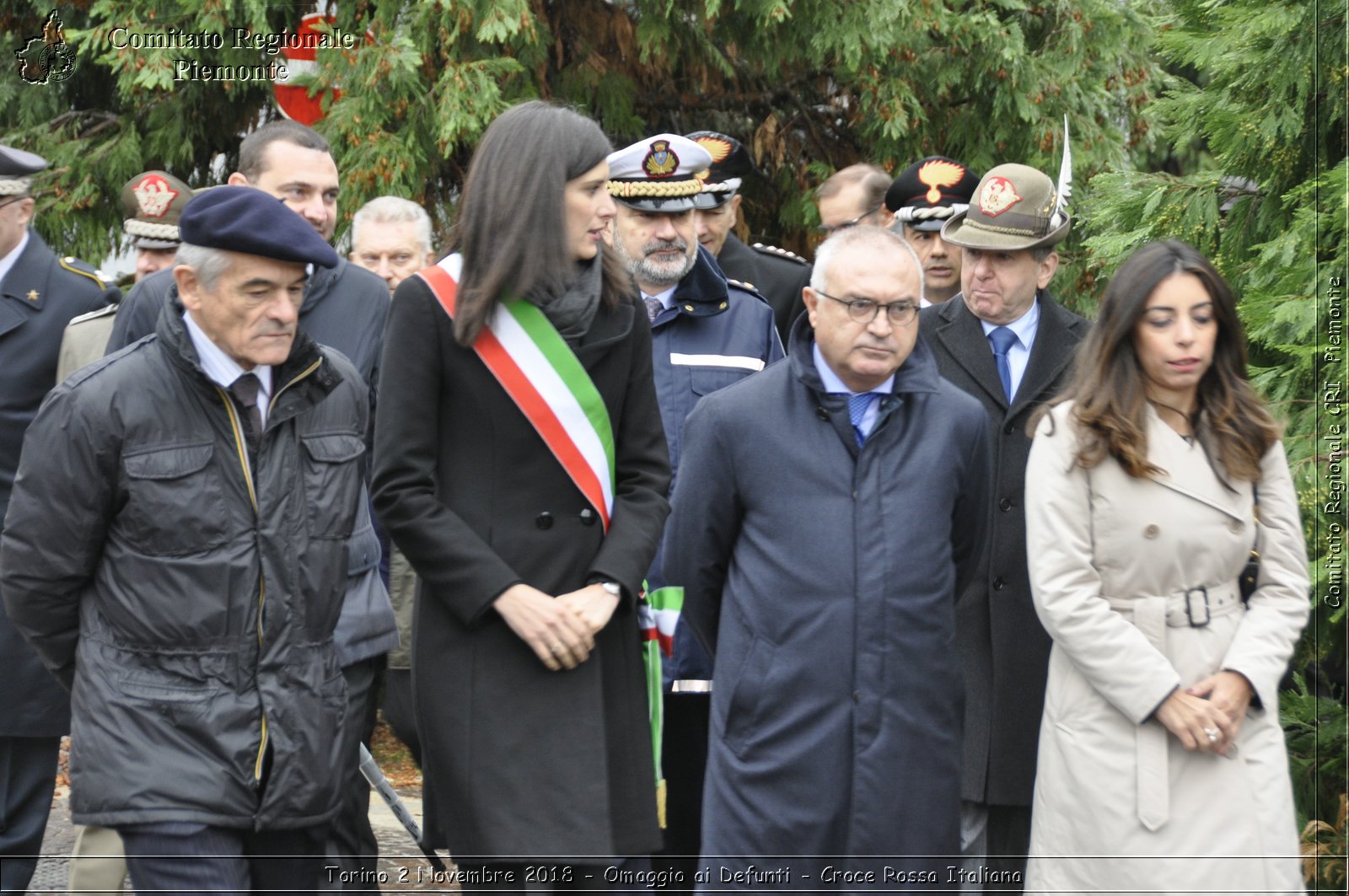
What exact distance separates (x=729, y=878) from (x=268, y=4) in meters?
5.54

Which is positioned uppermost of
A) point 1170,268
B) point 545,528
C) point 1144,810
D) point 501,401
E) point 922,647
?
point 1170,268

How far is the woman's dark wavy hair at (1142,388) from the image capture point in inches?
165

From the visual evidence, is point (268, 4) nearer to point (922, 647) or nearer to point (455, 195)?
point (455, 195)

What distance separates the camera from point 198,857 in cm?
363

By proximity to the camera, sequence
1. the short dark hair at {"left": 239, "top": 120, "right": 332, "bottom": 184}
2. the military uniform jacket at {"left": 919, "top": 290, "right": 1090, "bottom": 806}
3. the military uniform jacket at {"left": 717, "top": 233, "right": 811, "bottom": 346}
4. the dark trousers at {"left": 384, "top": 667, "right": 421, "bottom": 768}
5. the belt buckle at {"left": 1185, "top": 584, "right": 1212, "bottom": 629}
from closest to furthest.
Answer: the belt buckle at {"left": 1185, "top": 584, "right": 1212, "bottom": 629} → the military uniform jacket at {"left": 919, "top": 290, "right": 1090, "bottom": 806} → the dark trousers at {"left": 384, "top": 667, "right": 421, "bottom": 768} → the short dark hair at {"left": 239, "top": 120, "right": 332, "bottom": 184} → the military uniform jacket at {"left": 717, "top": 233, "right": 811, "bottom": 346}

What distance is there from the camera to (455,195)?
28.1 ft

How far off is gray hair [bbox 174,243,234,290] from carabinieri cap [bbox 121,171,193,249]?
2.75 meters

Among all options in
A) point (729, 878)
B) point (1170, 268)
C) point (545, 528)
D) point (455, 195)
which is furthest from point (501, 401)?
point (455, 195)

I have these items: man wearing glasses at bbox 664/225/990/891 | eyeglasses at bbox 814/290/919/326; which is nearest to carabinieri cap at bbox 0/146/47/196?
man wearing glasses at bbox 664/225/990/891

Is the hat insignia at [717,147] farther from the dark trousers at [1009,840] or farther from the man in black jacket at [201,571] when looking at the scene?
the man in black jacket at [201,571]

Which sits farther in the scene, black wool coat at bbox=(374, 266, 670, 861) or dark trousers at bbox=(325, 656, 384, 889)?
dark trousers at bbox=(325, 656, 384, 889)

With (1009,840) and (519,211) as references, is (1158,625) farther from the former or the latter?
(519,211)

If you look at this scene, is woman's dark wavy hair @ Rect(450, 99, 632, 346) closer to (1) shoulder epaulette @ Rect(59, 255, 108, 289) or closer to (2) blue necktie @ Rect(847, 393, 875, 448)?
(2) blue necktie @ Rect(847, 393, 875, 448)

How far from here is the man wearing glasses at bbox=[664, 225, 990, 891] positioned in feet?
13.7
